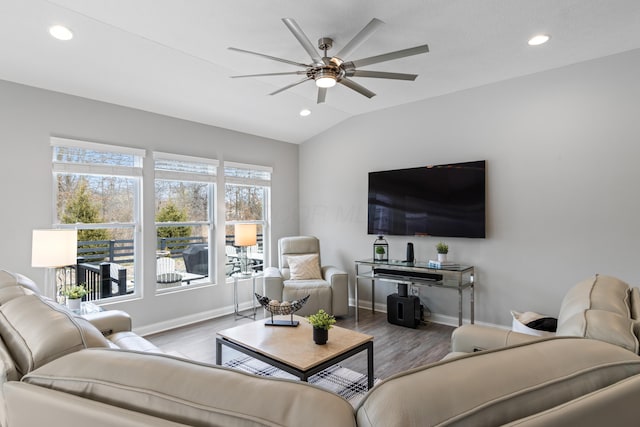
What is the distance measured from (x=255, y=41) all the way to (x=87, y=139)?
6.83ft

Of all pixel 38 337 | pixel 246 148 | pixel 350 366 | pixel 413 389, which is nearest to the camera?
pixel 413 389

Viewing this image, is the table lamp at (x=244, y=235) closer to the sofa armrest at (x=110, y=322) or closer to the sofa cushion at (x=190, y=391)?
the sofa armrest at (x=110, y=322)

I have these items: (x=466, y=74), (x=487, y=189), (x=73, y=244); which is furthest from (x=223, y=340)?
(x=466, y=74)

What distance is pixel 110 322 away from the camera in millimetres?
2520

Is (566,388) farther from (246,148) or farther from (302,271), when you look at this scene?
(246,148)

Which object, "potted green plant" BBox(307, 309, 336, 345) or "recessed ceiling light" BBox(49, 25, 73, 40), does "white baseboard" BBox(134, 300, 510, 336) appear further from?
"recessed ceiling light" BBox(49, 25, 73, 40)

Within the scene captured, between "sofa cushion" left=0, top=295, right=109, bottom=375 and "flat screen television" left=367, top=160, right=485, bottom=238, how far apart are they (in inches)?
153

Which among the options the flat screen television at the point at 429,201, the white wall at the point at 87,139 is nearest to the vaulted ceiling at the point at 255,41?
the white wall at the point at 87,139

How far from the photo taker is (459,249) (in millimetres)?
4180

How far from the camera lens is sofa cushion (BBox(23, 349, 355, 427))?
627mm

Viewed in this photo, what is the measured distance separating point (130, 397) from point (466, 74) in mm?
3973

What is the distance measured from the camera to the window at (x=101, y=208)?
3447mm

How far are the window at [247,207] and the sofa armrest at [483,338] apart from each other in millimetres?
3206

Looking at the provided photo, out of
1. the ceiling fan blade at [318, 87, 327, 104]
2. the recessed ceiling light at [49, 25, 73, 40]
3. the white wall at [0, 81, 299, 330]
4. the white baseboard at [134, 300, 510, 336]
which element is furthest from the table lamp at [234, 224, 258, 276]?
the recessed ceiling light at [49, 25, 73, 40]
